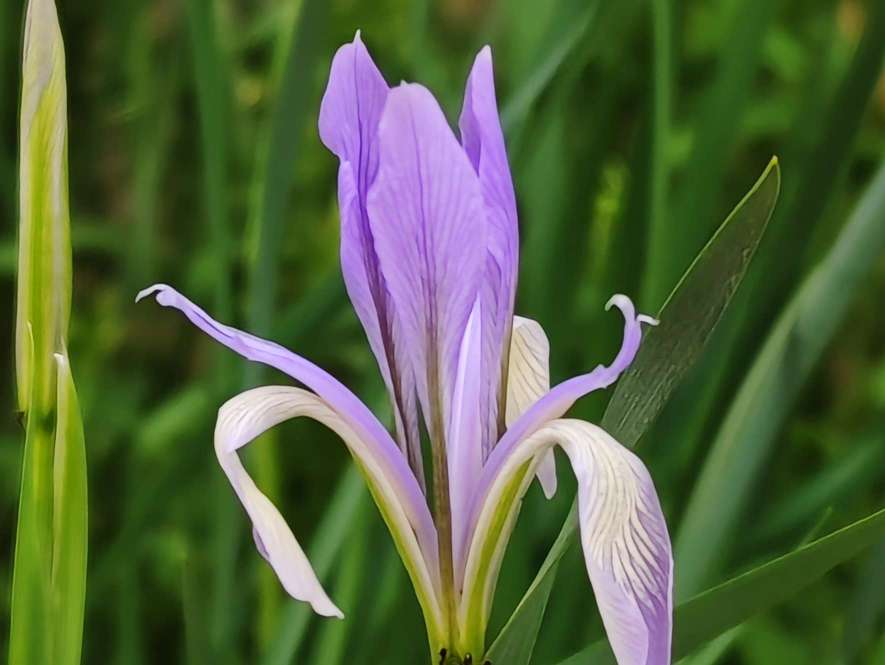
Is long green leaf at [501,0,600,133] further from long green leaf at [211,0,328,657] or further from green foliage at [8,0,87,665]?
green foliage at [8,0,87,665]

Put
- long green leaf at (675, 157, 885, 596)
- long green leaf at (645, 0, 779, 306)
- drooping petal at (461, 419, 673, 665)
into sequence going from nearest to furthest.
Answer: drooping petal at (461, 419, 673, 665)
long green leaf at (675, 157, 885, 596)
long green leaf at (645, 0, 779, 306)

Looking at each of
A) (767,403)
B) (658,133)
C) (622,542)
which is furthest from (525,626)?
(658,133)

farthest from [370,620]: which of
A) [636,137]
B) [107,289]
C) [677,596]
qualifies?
[107,289]

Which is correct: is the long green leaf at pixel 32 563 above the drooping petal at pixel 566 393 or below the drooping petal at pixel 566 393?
below

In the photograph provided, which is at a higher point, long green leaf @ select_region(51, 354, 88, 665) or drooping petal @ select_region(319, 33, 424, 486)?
drooping petal @ select_region(319, 33, 424, 486)

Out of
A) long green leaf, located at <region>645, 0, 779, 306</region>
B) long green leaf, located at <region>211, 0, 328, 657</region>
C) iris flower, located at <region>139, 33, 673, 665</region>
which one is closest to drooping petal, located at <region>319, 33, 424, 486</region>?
iris flower, located at <region>139, 33, 673, 665</region>

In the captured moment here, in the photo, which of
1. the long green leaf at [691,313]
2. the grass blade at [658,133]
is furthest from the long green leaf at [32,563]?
the grass blade at [658,133]

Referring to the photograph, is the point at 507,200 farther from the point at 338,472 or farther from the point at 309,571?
the point at 338,472

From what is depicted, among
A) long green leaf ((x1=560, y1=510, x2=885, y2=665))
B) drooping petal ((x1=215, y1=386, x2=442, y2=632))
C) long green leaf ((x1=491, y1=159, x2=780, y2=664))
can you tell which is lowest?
long green leaf ((x1=560, y1=510, x2=885, y2=665))

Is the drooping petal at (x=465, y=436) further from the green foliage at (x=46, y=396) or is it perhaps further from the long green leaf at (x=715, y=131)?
the long green leaf at (x=715, y=131)
